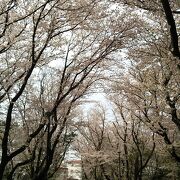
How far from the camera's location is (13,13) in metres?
10.2

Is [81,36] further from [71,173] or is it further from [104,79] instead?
[71,173]

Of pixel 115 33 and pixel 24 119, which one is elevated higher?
pixel 115 33

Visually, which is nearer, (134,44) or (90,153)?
(134,44)

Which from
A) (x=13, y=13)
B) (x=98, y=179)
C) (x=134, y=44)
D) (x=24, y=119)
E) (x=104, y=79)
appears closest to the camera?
(x=13, y=13)

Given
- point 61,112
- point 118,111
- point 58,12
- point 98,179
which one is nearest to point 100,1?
point 58,12

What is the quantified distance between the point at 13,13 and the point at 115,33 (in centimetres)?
478

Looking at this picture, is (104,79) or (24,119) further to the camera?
(24,119)

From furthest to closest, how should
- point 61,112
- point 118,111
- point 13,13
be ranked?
point 118,111, point 61,112, point 13,13

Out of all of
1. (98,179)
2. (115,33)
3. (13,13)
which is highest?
(115,33)

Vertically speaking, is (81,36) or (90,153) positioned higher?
(81,36)

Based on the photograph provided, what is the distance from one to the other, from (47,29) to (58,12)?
2.15ft

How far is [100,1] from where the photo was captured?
11.7m

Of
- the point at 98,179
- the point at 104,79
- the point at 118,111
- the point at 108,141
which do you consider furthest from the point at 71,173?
the point at 104,79

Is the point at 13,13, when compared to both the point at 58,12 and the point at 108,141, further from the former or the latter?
the point at 108,141
